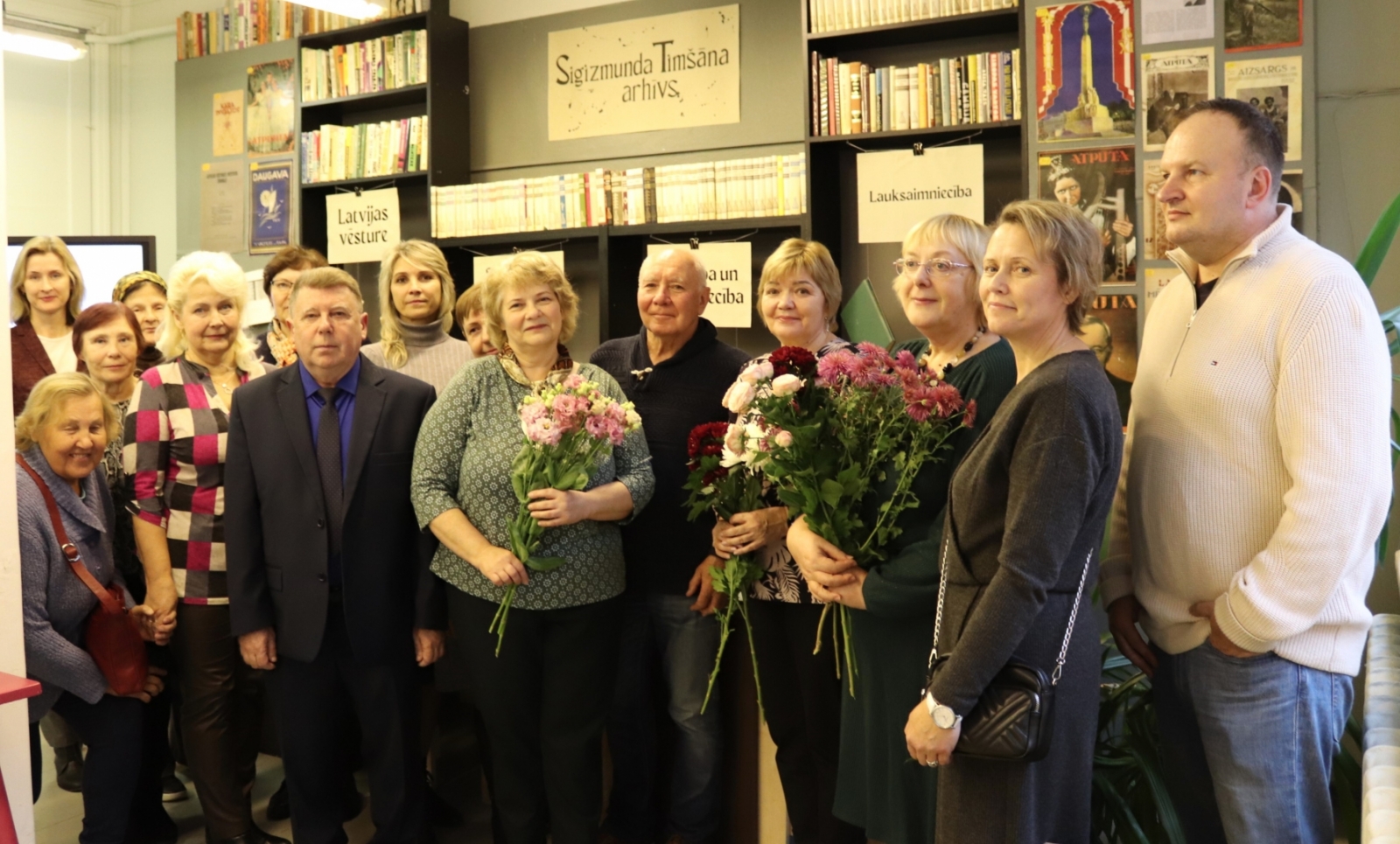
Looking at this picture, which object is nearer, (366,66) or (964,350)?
(964,350)

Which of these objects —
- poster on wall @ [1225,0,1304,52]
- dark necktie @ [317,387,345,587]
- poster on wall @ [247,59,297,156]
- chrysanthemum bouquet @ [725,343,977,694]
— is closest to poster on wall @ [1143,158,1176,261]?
poster on wall @ [1225,0,1304,52]

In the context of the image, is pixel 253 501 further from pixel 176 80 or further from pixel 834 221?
pixel 176 80

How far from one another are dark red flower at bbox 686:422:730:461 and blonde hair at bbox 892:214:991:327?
56cm

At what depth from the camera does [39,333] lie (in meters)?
4.39

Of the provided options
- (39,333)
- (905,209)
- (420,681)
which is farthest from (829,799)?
(39,333)

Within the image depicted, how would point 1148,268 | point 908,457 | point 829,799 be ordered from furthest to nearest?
point 1148,268
point 829,799
point 908,457

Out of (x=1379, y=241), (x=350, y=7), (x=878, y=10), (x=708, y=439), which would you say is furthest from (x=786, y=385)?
(x=350, y=7)

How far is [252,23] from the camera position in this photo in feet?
21.6

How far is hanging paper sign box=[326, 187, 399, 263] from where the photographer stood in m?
6.10

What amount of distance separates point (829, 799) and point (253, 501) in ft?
5.63

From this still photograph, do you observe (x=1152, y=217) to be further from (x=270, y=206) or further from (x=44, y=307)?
(x=270, y=206)

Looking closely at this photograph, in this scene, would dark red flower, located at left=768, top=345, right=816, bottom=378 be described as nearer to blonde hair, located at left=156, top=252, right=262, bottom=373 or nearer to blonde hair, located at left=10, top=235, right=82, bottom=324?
blonde hair, located at left=156, top=252, right=262, bottom=373

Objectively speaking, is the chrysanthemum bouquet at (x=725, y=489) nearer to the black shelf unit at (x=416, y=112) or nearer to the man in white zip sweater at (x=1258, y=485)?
the man in white zip sweater at (x=1258, y=485)

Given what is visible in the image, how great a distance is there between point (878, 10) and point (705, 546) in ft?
8.63
